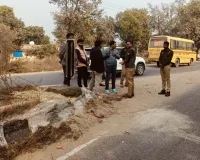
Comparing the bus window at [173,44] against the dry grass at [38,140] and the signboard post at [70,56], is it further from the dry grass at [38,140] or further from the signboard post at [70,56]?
the dry grass at [38,140]

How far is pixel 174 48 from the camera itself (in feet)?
71.8

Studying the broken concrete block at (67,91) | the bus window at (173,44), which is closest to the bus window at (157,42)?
the bus window at (173,44)

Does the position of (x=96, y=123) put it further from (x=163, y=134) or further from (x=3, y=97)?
(x=3, y=97)

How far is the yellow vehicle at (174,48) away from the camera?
21469 millimetres

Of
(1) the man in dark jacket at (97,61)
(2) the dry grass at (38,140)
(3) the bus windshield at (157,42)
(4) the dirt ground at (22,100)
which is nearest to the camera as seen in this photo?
(2) the dry grass at (38,140)

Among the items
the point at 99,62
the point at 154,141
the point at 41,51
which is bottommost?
the point at 154,141

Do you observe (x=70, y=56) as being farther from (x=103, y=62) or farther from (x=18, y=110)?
(x=18, y=110)

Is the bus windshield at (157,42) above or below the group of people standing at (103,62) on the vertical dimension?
above

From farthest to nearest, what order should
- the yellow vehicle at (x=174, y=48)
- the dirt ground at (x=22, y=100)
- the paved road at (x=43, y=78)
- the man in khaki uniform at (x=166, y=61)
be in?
the yellow vehicle at (x=174, y=48) → the paved road at (x=43, y=78) → the man in khaki uniform at (x=166, y=61) → the dirt ground at (x=22, y=100)

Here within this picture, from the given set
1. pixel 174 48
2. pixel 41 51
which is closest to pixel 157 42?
pixel 174 48

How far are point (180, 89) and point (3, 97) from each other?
6.56 m

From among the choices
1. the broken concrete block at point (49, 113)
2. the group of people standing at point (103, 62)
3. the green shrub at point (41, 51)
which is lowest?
the broken concrete block at point (49, 113)

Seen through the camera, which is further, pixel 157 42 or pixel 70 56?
pixel 157 42

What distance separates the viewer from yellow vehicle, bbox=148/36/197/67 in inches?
845
